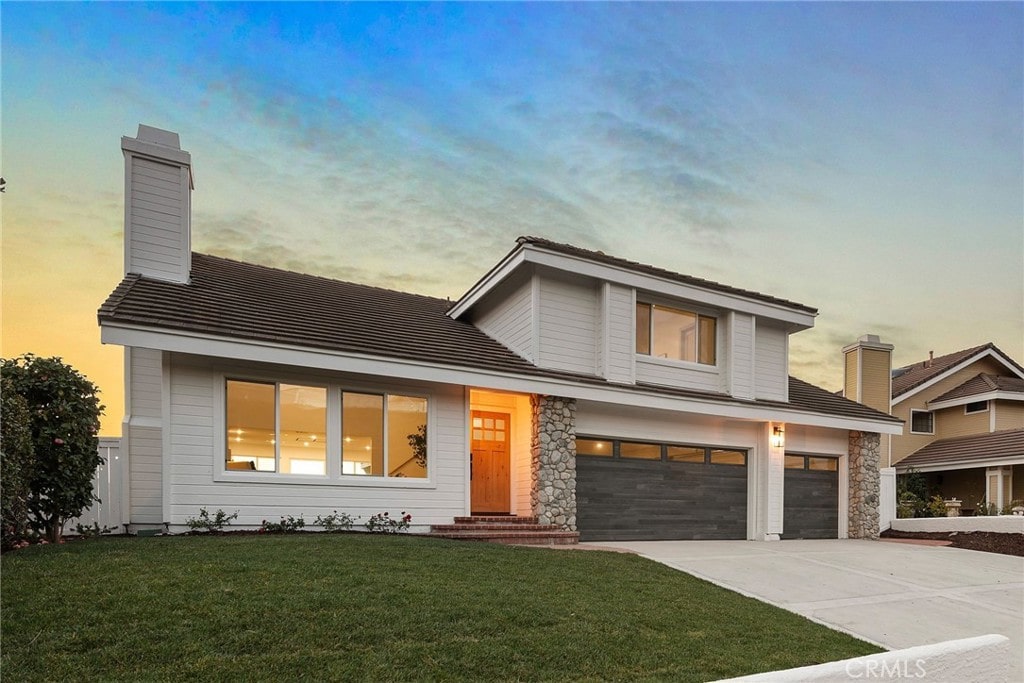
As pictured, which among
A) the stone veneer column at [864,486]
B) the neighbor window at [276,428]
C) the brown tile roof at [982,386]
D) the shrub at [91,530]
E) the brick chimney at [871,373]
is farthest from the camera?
the brown tile roof at [982,386]

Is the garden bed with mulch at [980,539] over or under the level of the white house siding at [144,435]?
under

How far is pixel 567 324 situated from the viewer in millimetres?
13195

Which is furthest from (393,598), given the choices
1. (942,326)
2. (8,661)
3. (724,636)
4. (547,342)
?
(942,326)

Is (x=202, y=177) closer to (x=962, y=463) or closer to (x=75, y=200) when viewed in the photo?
(x=75, y=200)

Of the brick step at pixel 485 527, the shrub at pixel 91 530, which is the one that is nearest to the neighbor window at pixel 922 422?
the brick step at pixel 485 527

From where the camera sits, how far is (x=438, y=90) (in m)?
A: 14.0

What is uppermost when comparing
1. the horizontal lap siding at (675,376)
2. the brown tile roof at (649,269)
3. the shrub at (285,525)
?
the brown tile roof at (649,269)

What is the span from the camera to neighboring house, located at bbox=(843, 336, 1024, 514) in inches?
852

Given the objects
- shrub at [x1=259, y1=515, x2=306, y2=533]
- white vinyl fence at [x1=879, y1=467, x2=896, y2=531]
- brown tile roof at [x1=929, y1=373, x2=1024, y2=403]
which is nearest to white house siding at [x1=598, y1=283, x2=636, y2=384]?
shrub at [x1=259, y1=515, x2=306, y2=533]

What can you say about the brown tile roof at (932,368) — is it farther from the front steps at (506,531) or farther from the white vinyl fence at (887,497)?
the front steps at (506,531)

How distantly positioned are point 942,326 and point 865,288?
25.0ft

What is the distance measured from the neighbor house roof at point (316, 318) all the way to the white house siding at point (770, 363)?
1.36ft

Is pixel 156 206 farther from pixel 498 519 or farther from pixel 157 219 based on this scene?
pixel 498 519

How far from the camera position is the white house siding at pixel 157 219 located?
36.4 ft
